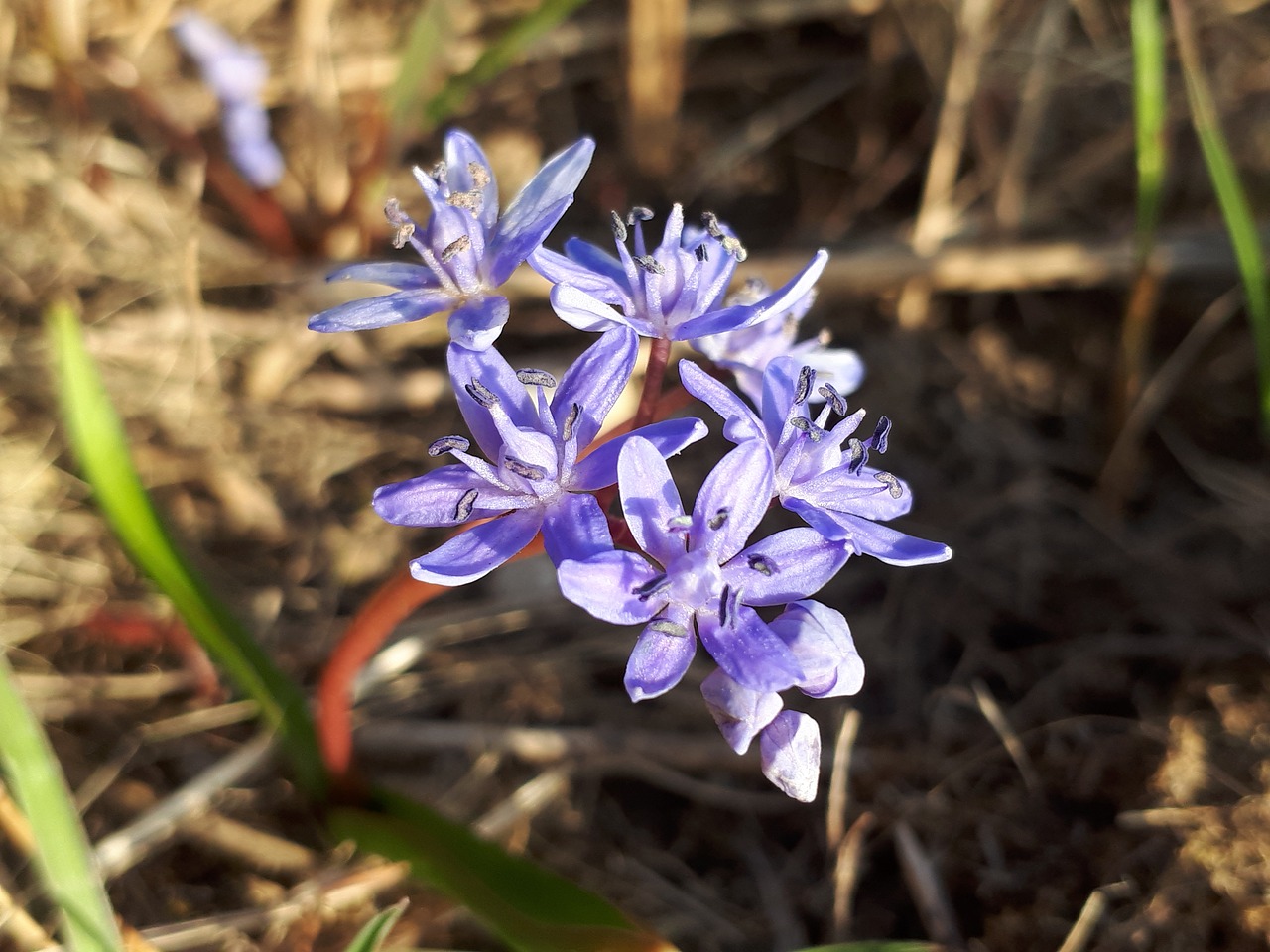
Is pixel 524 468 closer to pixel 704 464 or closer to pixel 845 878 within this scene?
pixel 845 878

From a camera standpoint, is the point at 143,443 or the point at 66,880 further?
the point at 143,443

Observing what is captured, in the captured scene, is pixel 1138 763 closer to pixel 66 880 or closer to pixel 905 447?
pixel 905 447

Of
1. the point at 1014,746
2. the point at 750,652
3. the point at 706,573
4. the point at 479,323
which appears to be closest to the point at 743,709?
the point at 750,652

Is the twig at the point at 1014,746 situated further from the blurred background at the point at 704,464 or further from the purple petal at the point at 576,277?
the purple petal at the point at 576,277

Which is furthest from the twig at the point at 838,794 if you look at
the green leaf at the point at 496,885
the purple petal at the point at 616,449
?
the purple petal at the point at 616,449

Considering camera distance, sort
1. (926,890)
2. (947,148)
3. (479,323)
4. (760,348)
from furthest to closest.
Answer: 1. (947,148)
2. (926,890)
3. (760,348)
4. (479,323)

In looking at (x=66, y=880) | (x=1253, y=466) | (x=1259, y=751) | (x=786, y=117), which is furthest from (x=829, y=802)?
(x=786, y=117)
